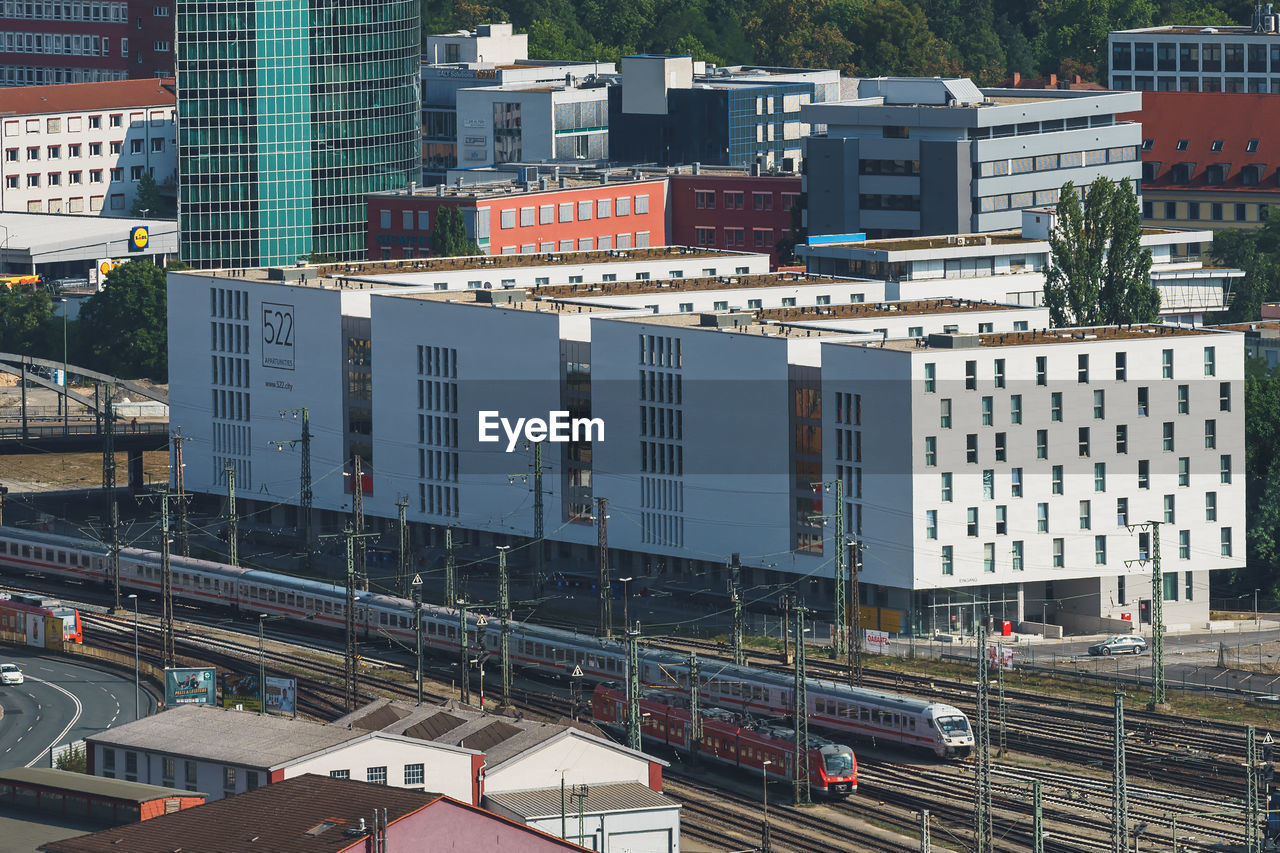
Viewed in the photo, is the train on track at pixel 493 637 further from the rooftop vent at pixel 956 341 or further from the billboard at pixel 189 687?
the rooftop vent at pixel 956 341

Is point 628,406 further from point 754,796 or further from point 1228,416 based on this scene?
point 754,796

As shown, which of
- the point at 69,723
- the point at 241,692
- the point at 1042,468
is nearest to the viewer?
the point at 69,723

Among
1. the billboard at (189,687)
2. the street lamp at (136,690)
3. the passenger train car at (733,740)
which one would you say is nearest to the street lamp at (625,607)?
the passenger train car at (733,740)

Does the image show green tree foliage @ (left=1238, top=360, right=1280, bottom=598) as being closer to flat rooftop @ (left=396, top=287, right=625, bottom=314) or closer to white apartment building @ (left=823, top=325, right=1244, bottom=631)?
white apartment building @ (left=823, top=325, right=1244, bottom=631)

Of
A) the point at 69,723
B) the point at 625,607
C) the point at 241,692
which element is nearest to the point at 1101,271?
the point at 625,607

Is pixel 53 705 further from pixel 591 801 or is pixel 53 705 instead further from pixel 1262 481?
pixel 1262 481

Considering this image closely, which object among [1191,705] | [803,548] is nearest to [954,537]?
[803,548]
